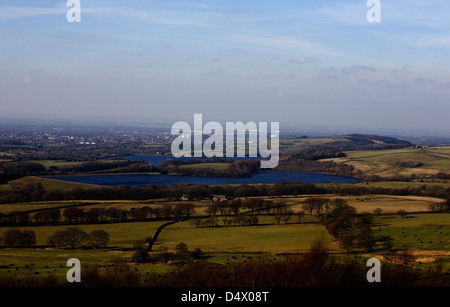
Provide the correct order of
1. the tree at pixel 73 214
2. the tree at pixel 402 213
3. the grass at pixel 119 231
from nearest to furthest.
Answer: the grass at pixel 119 231 → the tree at pixel 73 214 → the tree at pixel 402 213

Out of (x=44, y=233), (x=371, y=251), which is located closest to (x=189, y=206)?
(x=44, y=233)

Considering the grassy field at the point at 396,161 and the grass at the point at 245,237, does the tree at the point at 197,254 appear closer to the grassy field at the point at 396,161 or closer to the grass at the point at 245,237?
the grass at the point at 245,237

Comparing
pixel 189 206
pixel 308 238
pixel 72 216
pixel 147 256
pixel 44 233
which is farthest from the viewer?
pixel 189 206

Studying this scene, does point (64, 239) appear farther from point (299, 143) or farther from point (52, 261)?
point (299, 143)

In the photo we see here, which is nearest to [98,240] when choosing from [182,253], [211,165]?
[182,253]

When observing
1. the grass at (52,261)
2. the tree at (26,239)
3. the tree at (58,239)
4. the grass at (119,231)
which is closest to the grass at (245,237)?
the grass at (119,231)

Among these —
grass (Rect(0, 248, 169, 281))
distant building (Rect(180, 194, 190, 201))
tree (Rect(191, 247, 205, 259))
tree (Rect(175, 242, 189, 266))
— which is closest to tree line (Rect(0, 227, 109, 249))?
grass (Rect(0, 248, 169, 281))

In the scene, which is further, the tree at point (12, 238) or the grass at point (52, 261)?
the tree at point (12, 238)

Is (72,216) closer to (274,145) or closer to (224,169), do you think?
(224,169)
